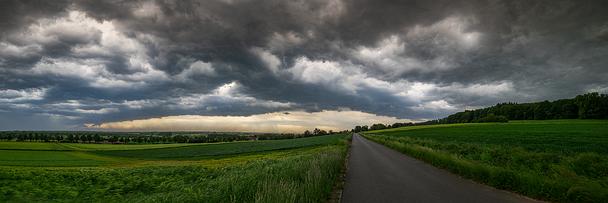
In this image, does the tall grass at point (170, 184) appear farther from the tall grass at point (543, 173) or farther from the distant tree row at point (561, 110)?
the distant tree row at point (561, 110)

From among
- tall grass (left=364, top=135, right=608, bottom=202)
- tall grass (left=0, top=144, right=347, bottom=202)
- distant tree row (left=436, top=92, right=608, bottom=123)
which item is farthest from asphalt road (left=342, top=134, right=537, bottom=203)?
distant tree row (left=436, top=92, right=608, bottom=123)

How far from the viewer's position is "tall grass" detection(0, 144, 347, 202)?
9.55 m

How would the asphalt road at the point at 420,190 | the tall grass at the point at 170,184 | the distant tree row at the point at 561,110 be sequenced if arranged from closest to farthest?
the tall grass at the point at 170,184
the asphalt road at the point at 420,190
the distant tree row at the point at 561,110

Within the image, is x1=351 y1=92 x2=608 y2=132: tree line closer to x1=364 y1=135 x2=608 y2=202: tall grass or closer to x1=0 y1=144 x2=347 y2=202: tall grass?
x1=364 y1=135 x2=608 y2=202: tall grass

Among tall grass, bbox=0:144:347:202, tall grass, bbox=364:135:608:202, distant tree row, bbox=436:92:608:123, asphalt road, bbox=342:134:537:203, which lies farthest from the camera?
distant tree row, bbox=436:92:608:123

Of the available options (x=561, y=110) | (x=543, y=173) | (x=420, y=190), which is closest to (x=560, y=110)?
(x=561, y=110)

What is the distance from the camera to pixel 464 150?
26422 mm

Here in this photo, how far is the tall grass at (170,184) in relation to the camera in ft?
31.3

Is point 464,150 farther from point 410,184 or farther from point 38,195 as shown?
point 38,195

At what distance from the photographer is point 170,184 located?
1955 centimetres

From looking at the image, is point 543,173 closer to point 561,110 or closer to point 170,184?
point 170,184

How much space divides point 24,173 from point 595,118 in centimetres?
10882

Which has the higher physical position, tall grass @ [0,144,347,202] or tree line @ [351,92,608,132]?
tree line @ [351,92,608,132]

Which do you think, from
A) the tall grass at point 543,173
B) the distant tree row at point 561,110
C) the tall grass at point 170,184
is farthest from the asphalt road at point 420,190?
the distant tree row at point 561,110
